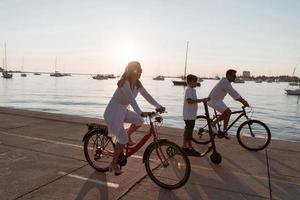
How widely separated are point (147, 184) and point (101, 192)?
2.62 ft

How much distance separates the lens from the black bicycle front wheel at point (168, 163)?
537 cm

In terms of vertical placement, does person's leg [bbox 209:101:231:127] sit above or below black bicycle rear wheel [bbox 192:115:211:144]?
above

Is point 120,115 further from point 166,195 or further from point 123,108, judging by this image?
point 166,195

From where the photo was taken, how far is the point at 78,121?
11.4 meters

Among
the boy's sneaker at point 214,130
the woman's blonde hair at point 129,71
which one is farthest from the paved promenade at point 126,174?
the woman's blonde hair at point 129,71

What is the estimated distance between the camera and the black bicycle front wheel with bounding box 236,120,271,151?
8516 millimetres

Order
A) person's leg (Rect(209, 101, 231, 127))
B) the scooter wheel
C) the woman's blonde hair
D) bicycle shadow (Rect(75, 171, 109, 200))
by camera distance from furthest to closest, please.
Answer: person's leg (Rect(209, 101, 231, 127))
the scooter wheel
the woman's blonde hair
bicycle shadow (Rect(75, 171, 109, 200))

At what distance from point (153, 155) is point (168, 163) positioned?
0.93 feet

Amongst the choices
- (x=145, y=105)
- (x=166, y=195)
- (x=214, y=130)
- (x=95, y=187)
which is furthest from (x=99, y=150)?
(x=145, y=105)

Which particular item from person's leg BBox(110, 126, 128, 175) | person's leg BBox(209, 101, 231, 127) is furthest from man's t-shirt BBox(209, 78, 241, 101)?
person's leg BBox(110, 126, 128, 175)

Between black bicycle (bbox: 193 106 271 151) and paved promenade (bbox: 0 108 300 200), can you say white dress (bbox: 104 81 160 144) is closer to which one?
paved promenade (bbox: 0 108 300 200)

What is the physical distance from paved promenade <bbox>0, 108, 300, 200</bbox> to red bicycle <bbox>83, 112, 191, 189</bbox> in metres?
0.17

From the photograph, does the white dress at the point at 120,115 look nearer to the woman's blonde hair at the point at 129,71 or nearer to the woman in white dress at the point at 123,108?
the woman in white dress at the point at 123,108

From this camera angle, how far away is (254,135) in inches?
352
